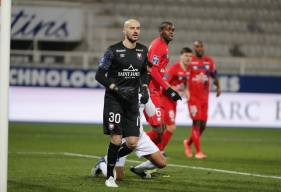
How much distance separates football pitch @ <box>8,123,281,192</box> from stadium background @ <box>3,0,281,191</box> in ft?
0.21

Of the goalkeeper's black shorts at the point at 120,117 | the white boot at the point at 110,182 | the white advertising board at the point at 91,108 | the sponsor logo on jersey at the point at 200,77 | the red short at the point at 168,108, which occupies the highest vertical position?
the goalkeeper's black shorts at the point at 120,117

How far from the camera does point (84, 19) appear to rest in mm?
31109

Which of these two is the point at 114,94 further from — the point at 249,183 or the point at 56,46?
the point at 56,46

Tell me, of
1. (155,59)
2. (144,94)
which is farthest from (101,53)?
(144,94)

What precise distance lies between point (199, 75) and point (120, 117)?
22.2ft

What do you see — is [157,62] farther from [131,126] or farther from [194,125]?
[194,125]

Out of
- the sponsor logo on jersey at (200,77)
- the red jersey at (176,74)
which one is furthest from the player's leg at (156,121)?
the sponsor logo on jersey at (200,77)

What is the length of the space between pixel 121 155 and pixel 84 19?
20.6m

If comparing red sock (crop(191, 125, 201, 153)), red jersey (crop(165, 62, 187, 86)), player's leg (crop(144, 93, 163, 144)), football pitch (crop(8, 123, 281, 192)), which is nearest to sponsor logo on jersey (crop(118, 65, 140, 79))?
Answer: football pitch (crop(8, 123, 281, 192))

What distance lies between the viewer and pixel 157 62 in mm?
12375

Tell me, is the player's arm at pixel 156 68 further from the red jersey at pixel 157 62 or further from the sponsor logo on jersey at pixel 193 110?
the sponsor logo on jersey at pixel 193 110

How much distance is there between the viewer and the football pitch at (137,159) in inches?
410

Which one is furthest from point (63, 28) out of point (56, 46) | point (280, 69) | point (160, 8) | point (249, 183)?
point (249, 183)

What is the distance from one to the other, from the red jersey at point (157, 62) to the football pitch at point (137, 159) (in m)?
1.39
